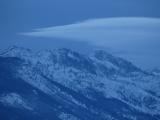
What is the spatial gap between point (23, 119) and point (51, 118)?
1745cm

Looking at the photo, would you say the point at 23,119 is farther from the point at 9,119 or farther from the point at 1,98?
the point at 1,98

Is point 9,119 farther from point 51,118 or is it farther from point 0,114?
point 51,118

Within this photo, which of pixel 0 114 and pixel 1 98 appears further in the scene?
pixel 1 98

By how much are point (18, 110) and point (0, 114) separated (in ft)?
42.5

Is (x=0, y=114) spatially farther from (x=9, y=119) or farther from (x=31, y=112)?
(x=31, y=112)

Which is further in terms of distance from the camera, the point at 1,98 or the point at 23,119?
the point at 1,98

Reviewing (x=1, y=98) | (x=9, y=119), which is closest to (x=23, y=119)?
(x=9, y=119)

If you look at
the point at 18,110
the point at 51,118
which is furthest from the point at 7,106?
the point at 51,118

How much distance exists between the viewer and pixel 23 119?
183 m

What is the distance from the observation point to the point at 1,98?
655 feet

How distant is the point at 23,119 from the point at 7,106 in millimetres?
12466

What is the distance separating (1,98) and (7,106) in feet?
29.0

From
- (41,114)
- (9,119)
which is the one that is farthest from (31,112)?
(9,119)

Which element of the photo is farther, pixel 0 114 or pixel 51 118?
pixel 51 118
